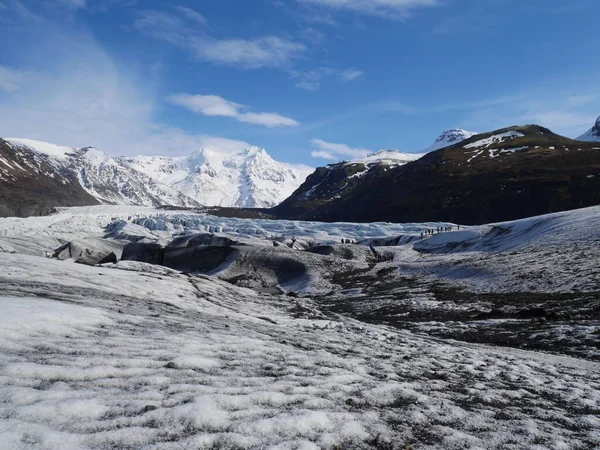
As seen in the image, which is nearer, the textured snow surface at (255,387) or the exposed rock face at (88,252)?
the textured snow surface at (255,387)

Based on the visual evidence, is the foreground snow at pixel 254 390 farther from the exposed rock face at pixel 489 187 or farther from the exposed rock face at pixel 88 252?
the exposed rock face at pixel 489 187

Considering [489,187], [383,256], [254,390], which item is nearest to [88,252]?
[383,256]

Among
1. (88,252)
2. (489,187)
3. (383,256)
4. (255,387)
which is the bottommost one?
(383,256)

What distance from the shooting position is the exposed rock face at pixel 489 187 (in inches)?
4828

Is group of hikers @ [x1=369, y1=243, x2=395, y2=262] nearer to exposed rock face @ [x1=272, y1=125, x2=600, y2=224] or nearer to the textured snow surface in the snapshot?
the textured snow surface

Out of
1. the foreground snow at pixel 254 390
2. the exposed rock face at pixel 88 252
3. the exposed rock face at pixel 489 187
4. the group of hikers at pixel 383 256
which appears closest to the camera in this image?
the foreground snow at pixel 254 390

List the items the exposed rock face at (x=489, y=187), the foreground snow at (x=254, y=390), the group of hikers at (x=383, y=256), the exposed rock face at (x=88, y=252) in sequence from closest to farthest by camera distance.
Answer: the foreground snow at (x=254, y=390), the exposed rock face at (x=88, y=252), the group of hikers at (x=383, y=256), the exposed rock face at (x=489, y=187)

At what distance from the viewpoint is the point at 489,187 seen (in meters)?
142

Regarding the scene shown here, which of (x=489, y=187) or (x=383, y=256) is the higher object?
(x=489, y=187)

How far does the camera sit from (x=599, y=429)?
638cm

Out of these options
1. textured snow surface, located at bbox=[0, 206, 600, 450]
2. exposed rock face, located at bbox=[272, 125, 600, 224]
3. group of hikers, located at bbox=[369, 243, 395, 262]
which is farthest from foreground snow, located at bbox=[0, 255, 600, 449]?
exposed rock face, located at bbox=[272, 125, 600, 224]

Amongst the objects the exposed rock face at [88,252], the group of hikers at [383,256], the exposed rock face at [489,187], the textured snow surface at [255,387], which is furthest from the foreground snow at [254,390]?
the exposed rock face at [489,187]

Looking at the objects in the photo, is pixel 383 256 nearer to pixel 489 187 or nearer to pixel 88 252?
pixel 88 252

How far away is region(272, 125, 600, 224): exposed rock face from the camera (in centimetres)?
12262
